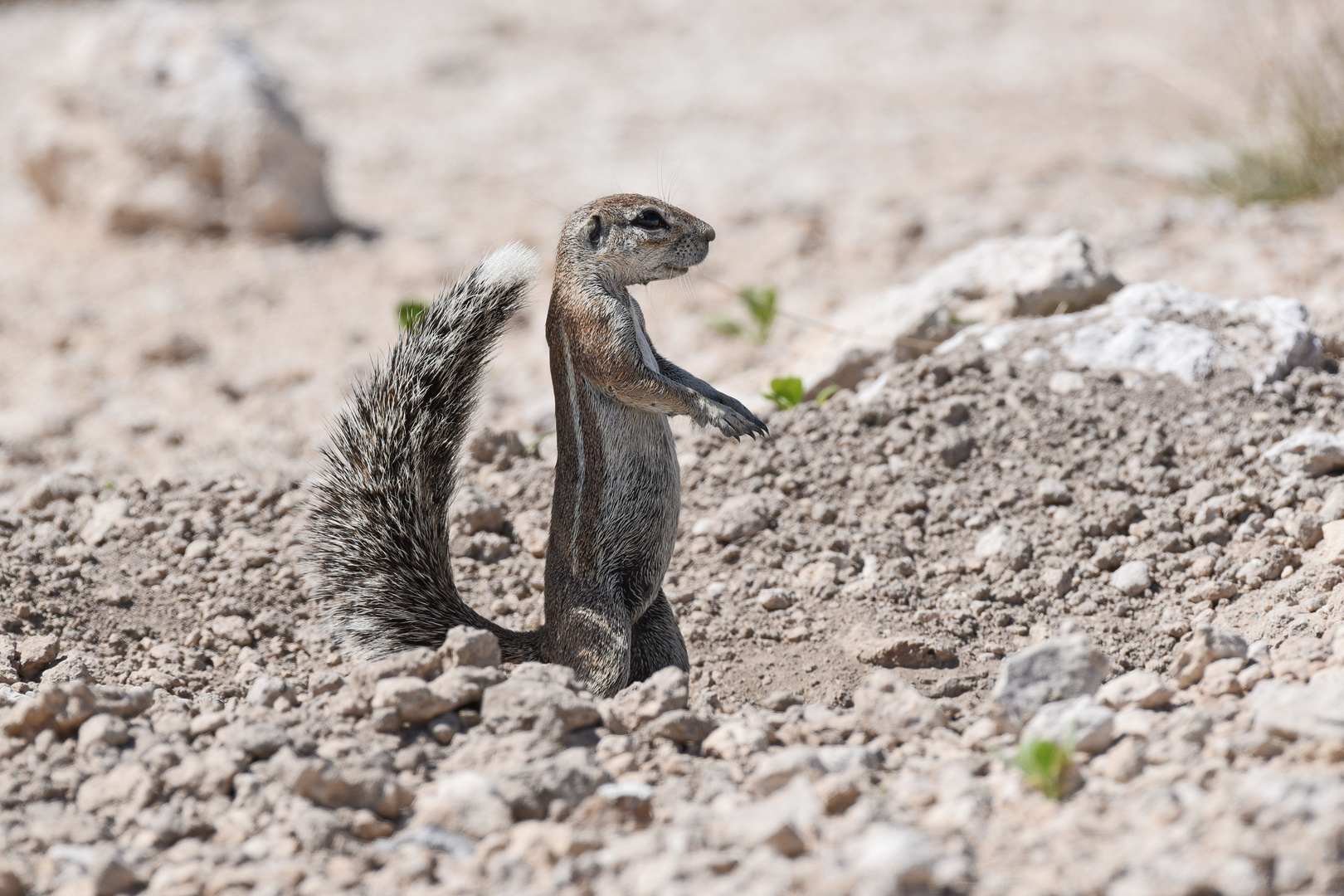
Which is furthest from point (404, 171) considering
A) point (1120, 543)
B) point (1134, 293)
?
point (1120, 543)

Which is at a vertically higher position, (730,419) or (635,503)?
(730,419)

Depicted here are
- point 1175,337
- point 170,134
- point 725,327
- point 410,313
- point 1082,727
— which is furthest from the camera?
point 170,134

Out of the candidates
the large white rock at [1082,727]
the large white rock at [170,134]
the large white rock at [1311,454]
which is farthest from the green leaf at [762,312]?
the large white rock at [1082,727]

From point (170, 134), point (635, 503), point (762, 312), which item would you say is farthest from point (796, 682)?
point (170, 134)

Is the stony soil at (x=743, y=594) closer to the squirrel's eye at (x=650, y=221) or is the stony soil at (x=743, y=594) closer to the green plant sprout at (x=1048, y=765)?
the green plant sprout at (x=1048, y=765)

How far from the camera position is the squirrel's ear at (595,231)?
11.8 feet

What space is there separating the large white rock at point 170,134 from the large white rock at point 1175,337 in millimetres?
6078

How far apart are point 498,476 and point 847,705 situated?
78.2 inches

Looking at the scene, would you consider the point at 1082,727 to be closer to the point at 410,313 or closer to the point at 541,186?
the point at 410,313

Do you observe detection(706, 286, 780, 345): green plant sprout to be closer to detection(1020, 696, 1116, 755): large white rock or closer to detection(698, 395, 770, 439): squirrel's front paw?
detection(698, 395, 770, 439): squirrel's front paw

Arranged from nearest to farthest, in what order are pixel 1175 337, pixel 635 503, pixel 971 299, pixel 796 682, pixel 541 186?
pixel 635 503 < pixel 796 682 < pixel 1175 337 < pixel 971 299 < pixel 541 186

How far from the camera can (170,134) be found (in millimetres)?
9164

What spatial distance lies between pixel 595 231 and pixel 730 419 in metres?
0.67

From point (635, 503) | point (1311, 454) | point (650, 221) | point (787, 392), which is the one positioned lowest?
point (1311, 454)
